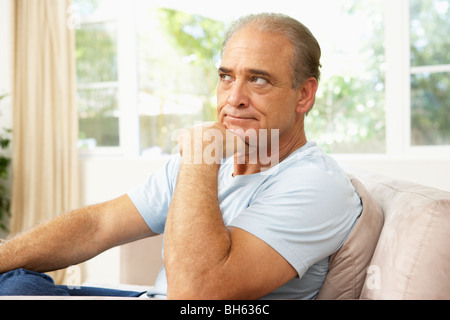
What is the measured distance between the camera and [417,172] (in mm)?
2295

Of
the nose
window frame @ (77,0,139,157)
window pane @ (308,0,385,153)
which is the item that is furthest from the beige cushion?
window frame @ (77,0,139,157)

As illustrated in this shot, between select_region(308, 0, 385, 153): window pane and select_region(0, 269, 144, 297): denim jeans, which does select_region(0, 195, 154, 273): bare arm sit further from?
select_region(308, 0, 385, 153): window pane

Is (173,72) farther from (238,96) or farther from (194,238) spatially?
(194,238)

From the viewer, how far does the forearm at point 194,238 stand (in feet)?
2.66

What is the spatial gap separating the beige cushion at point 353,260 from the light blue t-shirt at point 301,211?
0.02 metres

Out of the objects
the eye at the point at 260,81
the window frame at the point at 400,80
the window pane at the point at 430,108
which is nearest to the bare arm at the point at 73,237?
the eye at the point at 260,81

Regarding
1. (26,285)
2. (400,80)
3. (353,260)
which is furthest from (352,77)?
(26,285)

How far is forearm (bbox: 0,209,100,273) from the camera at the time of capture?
3.87 feet

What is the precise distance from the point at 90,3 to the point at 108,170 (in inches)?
49.2

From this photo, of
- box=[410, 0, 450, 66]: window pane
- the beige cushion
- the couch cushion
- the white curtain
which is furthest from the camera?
the white curtain

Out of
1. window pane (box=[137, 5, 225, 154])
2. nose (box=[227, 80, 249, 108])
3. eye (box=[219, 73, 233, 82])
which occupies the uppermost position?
window pane (box=[137, 5, 225, 154])

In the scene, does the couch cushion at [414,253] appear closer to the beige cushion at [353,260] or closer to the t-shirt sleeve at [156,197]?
the beige cushion at [353,260]

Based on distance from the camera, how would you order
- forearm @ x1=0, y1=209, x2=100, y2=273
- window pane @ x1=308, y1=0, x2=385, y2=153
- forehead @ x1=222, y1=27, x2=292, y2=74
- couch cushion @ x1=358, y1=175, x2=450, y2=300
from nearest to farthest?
couch cushion @ x1=358, y1=175, x2=450, y2=300
forehead @ x1=222, y1=27, x2=292, y2=74
forearm @ x1=0, y1=209, x2=100, y2=273
window pane @ x1=308, y1=0, x2=385, y2=153
